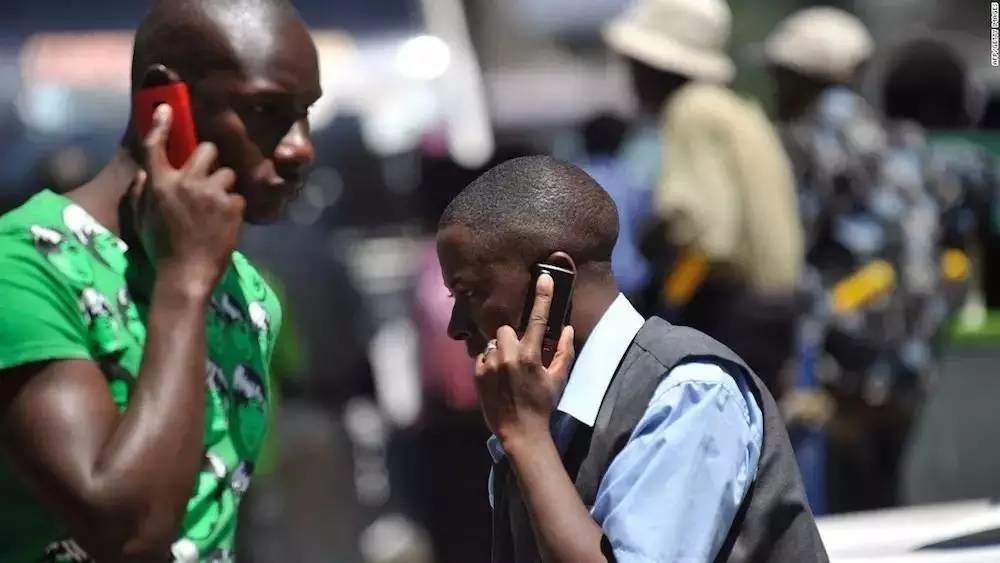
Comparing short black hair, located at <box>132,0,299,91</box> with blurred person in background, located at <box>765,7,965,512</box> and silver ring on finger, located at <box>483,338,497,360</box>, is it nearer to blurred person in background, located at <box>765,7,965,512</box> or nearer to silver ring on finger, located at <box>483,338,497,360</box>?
silver ring on finger, located at <box>483,338,497,360</box>

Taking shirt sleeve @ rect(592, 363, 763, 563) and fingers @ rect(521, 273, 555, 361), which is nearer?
shirt sleeve @ rect(592, 363, 763, 563)

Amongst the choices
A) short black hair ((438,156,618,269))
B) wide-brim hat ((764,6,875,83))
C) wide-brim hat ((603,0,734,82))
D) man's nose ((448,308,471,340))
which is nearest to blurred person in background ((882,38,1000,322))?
wide-brim hat ((764,6,875,83))

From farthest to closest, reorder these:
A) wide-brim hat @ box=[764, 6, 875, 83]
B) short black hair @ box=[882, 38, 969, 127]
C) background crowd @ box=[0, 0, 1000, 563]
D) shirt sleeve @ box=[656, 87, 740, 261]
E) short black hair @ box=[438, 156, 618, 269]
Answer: short black hair @ box=[882, 38, 969, 127], wide-brim hat @ box=[764, 6, 875, 83], background crowd @ box=[0, 0, 1000, 563], shirt sleeve @ box=[656, 87, 740, 261], short black hair @ box=[438, 156, 618, 269]

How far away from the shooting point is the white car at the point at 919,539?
3010mm

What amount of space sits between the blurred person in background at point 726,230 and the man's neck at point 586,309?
2856 mm

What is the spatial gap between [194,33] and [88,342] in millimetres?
472

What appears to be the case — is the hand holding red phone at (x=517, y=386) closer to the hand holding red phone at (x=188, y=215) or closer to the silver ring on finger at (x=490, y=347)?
the silver ring on finger at (x=490, y=347)

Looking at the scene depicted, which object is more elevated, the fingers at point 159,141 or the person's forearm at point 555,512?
the fingers at point 159,141

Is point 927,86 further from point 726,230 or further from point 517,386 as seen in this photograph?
point 517,386

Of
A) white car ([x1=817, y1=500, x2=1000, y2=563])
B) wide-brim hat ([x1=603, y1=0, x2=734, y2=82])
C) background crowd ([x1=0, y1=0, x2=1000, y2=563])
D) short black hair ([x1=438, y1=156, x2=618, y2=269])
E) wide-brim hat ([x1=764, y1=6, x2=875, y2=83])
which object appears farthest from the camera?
wide-brim hat ([x1=764, y1=6, x2=875, y2=83])

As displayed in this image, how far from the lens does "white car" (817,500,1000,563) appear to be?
3.01 m

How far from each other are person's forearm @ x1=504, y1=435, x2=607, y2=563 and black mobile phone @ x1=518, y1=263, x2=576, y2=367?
0.20m

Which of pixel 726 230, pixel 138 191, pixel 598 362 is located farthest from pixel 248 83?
pixel 726 230

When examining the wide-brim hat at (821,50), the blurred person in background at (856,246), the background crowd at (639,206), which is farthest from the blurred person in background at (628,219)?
the wide-brim hat at (821,50)
